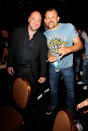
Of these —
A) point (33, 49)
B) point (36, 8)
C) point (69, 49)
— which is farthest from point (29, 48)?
point (36, 8)

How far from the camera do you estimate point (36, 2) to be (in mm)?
9039

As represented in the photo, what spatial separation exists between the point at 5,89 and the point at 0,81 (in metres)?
0.55

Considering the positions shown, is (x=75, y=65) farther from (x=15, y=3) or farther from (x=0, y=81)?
(x=15, y=3)

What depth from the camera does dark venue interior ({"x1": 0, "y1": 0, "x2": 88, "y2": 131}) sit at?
1.82 m

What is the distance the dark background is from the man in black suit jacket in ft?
22.2

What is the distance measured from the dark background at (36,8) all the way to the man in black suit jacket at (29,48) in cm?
677

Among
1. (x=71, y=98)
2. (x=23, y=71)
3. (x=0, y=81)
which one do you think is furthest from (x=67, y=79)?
(x=0, y=81)

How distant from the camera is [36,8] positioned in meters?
9.14

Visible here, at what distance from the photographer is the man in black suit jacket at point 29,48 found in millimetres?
2377

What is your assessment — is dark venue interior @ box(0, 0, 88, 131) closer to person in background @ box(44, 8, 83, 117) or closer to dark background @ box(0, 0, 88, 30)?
dark background @ box(0, 0, 88, 30)

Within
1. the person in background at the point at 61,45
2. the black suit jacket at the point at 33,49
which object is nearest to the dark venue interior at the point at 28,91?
the black suit jacket at the point at 33,49

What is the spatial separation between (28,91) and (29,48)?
2.89ft

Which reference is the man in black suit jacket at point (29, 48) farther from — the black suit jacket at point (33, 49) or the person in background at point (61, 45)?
the person in background at point (61, 45)

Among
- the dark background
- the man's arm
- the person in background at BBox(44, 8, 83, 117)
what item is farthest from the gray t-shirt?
the dark background
